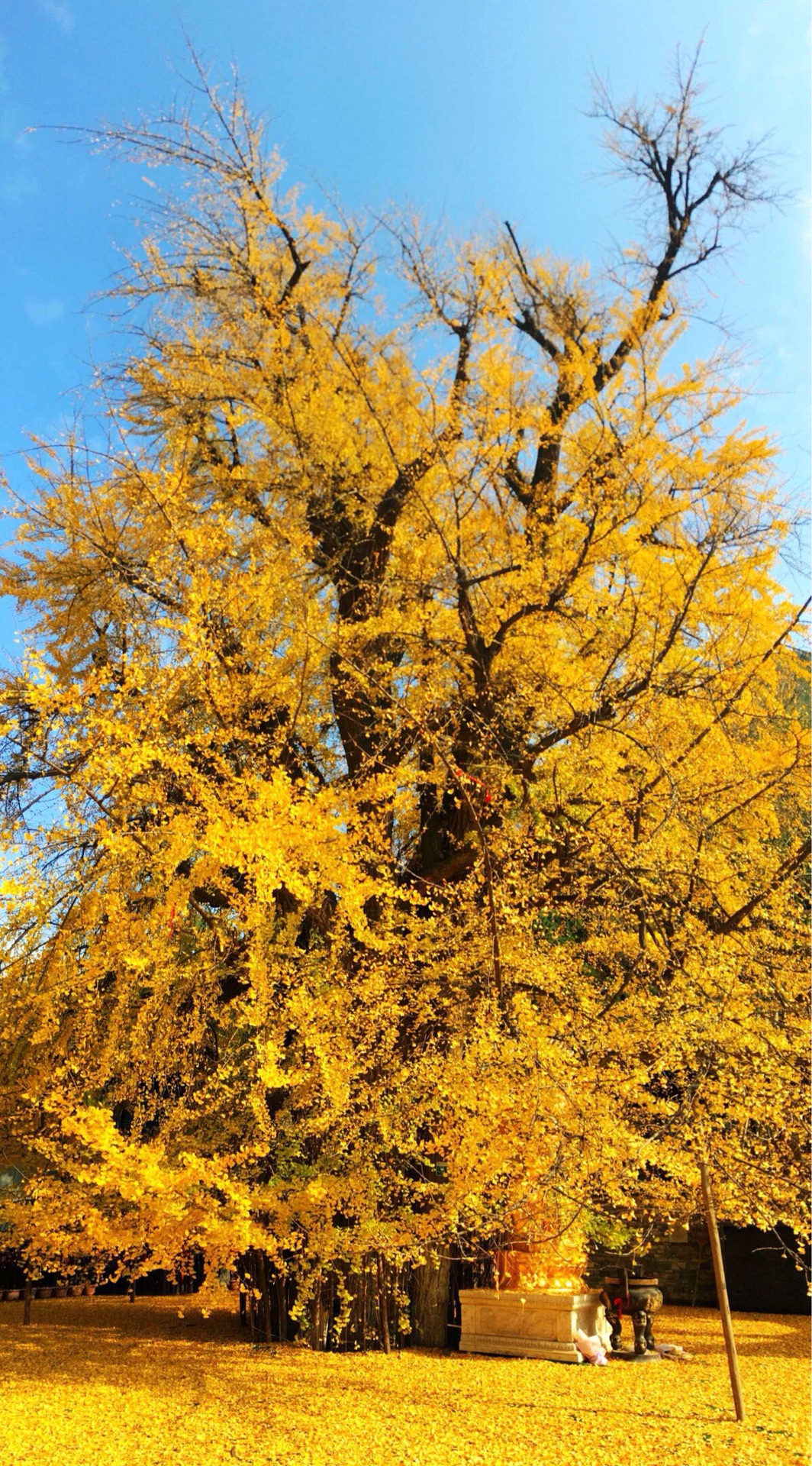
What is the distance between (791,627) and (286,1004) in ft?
11.1

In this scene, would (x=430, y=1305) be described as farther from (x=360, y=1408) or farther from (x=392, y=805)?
(x=392, y=805)

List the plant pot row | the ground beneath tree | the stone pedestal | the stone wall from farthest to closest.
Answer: the stone wall
the plant pot row
the stone pedestal
the ground beneath tree

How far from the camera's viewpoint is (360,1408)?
5.07 m

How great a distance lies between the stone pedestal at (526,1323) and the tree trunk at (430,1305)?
168mm

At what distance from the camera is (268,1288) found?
735 centimetres

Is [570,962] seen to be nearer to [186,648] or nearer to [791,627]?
[791,627]

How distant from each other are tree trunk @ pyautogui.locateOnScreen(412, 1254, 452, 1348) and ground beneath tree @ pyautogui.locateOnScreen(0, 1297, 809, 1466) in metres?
0.20

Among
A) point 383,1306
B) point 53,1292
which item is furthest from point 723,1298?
point 53,1292

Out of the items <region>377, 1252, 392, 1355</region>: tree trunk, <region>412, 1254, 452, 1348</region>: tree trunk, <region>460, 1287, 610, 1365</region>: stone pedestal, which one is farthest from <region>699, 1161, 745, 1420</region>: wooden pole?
<region>412, 1254, 452, 1348</region>: tree trunk

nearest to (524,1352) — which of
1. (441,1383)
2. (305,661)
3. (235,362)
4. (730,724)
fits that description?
(441,1383)

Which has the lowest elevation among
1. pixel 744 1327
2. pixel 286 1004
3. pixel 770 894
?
pixel 744 1327

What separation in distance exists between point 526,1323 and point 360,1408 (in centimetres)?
283

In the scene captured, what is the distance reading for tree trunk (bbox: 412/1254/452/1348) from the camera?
24.2ft

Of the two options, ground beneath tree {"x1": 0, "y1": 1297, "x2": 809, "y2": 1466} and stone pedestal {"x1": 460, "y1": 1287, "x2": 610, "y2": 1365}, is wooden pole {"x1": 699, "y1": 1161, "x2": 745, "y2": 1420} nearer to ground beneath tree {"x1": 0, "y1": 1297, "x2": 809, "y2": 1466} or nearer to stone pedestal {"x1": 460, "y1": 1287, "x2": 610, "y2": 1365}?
ground beneath tree {"x1": 0, "y1": 1297, "x2": 809, "y2": 1466}
